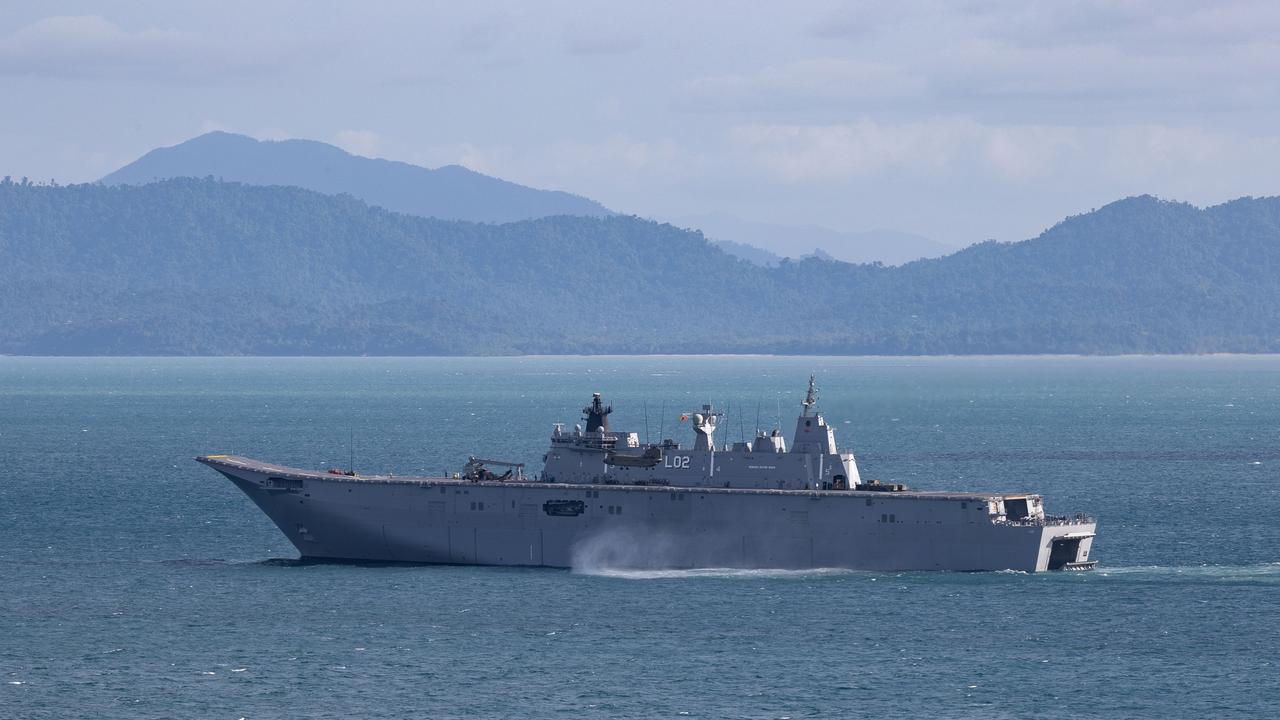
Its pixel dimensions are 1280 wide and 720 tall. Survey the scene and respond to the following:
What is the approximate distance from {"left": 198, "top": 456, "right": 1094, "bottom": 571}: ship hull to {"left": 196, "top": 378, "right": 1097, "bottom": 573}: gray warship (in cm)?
5

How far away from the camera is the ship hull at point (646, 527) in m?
73.1

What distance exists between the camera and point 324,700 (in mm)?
55531

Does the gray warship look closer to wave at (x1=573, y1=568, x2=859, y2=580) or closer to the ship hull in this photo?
the ship hull

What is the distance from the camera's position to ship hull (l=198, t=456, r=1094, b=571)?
73062mm

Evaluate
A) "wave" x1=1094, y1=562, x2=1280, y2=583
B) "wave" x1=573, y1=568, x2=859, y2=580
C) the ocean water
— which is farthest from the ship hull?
"wave" x1=1094, y1=562, x2=1280, y2=583

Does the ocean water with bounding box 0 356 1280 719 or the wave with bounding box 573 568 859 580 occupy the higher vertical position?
the wave with bounding box 573 568 859 580

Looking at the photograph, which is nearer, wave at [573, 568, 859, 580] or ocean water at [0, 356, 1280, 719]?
ocean water at [0, 356, 1280, 719]

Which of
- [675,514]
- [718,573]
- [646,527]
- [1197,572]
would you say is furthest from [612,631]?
[1197,572]

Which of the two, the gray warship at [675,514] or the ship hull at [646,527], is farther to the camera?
the gray warship at [675,514]

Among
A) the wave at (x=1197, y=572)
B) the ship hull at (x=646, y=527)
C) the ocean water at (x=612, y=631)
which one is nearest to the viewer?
the ocean water at (x=612, y=631)

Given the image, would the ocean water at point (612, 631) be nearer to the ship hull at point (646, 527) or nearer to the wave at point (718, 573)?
the wave at point (718, 573)

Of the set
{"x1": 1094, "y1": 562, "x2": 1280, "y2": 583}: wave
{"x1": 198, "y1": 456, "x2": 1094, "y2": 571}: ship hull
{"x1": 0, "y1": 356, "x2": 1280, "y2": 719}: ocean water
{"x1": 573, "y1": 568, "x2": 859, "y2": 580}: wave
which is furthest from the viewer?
{"x1": 573, "y1": 568, "x2": 859, "y2": 580}: wave

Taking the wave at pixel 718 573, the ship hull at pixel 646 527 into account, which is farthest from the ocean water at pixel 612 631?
the ship hull at pixel 646 527

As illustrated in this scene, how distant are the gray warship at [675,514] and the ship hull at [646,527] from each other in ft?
0.17
